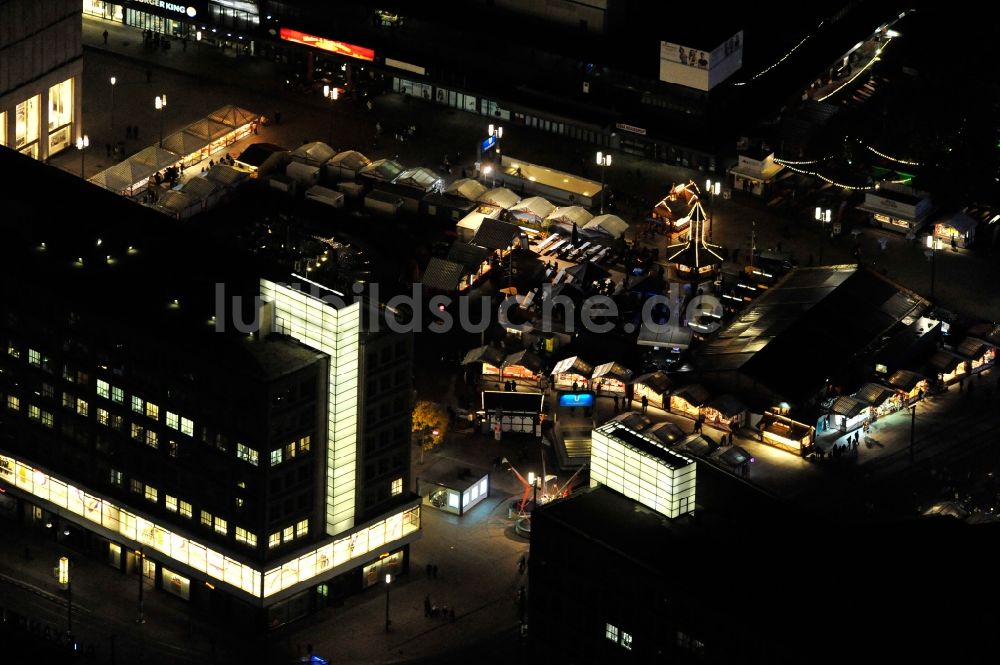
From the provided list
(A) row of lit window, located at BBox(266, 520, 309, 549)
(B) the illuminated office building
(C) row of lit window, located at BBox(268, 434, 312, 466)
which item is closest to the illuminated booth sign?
(B) the illuminated office building

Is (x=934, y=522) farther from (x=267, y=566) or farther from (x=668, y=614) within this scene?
(x=267, y=566)

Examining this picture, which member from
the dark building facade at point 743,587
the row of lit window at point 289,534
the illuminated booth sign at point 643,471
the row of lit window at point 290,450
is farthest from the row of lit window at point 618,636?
the row of lit window at point 290,450

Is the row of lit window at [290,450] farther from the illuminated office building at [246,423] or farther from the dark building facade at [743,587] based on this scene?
the dark building facade at [743,587]

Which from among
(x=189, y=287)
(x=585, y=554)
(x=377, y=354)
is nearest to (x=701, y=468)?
(x=585, y=554)

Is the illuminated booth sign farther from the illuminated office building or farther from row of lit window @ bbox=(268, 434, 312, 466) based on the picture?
row of lit window @ bbox=(268, 434, 312, 466)

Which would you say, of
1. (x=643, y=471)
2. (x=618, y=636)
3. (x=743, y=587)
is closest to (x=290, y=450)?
(x=643, y=471)

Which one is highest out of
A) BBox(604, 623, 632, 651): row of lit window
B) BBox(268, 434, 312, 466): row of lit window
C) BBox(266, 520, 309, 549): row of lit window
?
BBox(268, 434, 312, 466): row of lit window
